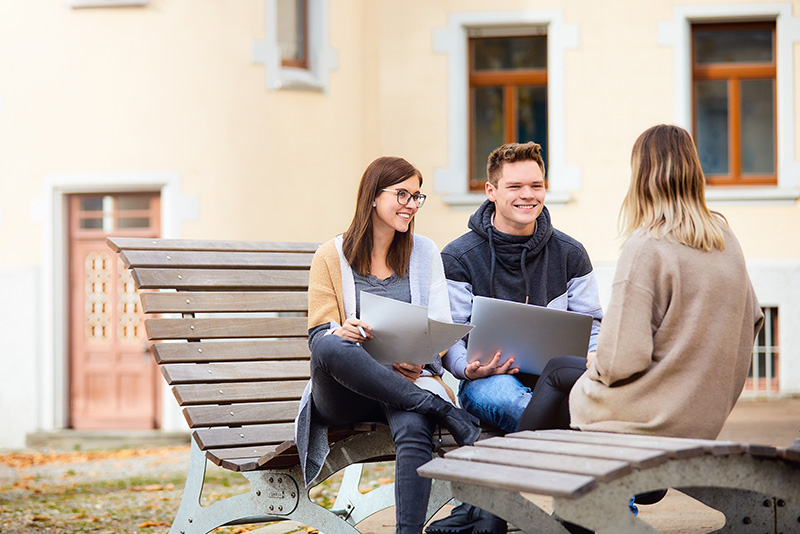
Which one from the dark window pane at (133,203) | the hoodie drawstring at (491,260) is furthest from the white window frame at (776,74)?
the hoodie drawstring at (491,260)

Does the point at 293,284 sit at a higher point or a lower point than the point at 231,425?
higher

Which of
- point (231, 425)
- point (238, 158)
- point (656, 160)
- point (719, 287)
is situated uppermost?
point (238, 158)

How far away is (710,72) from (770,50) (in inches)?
25.9

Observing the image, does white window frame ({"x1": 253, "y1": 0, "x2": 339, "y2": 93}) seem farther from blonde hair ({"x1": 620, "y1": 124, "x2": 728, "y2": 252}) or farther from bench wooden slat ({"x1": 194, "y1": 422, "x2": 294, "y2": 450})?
blonde hair ({"x1": 620, "y1": 124, "x2": 728, "y2": 252})

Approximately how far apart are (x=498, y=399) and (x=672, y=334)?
0.98 metres

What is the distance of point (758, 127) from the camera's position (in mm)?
12234

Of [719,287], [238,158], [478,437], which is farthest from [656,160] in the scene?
[238,158]

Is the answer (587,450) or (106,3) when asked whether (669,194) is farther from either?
(106,3)

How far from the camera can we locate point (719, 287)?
346 cm

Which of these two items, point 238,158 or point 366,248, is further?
point 238,158

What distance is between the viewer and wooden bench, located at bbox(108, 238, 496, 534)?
4.42 meters

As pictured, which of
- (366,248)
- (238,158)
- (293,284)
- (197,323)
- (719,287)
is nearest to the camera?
(719,287)

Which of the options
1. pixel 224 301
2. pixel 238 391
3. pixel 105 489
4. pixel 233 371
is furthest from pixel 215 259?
pixel 105 489

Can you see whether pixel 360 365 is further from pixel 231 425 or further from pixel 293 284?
pixel 293 284
